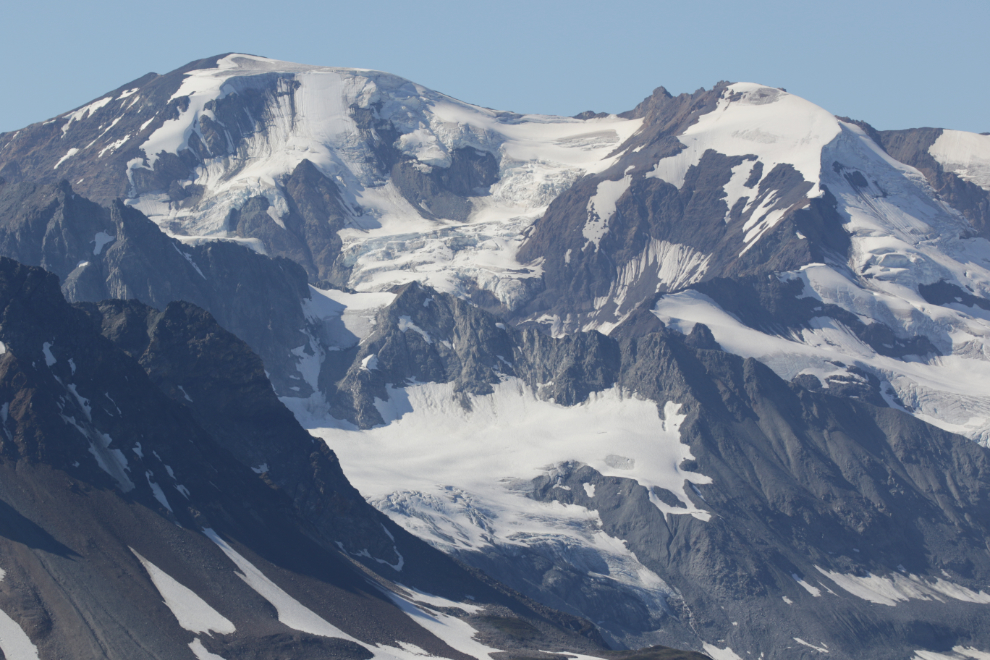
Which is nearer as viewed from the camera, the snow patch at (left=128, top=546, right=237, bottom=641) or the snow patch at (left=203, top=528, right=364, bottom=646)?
the snow patch at (left=128, top=546, right=237, bottom=641)

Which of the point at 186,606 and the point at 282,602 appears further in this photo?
the point at 282,602

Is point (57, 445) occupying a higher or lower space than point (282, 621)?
higher

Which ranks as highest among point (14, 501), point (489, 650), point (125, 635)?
point (14, 501)

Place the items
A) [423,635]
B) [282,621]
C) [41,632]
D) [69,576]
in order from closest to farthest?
[41,632] < [69,576] < [282,621] < [423,635]

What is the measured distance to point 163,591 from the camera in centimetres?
17588

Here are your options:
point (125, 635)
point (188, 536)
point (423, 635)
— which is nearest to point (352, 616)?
point (423, 635)

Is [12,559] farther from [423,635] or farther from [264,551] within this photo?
[423,635]

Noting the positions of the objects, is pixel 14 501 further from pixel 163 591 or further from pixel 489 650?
pixel 489 650

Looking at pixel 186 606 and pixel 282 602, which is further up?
pixel 186 606

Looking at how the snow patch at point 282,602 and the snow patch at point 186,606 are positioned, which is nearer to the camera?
the snow patch at point 186,606

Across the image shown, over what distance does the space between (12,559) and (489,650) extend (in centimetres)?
6321

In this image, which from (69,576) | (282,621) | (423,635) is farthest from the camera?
(423,635)

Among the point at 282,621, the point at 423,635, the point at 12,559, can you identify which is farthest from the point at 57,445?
the point at 423,635

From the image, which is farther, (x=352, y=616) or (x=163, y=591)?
(x=352, y=616)
